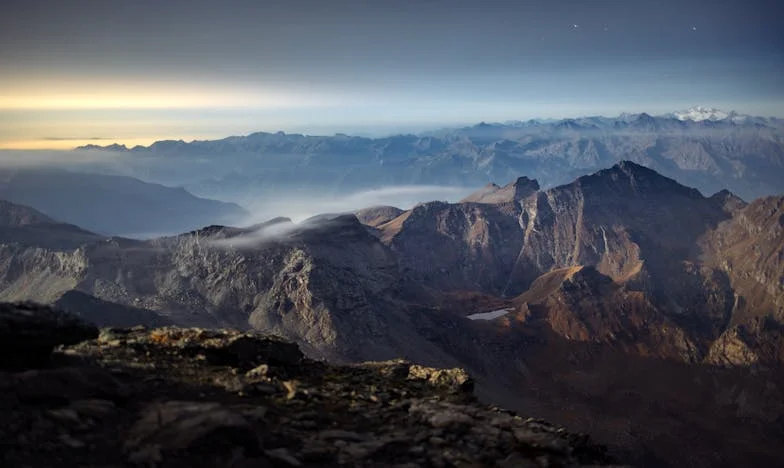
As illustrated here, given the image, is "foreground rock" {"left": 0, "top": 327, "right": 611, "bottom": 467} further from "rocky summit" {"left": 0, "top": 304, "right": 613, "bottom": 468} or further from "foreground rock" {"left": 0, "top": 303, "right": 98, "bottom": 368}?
"foreground rock" {"left": 0, "top": 303, "right": 98, "bottom": 368}

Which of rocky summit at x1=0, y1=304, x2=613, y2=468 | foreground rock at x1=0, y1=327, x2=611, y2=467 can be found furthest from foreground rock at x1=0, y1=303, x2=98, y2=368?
foreground rock at x1=0, y1=327, x2=611, y2=467

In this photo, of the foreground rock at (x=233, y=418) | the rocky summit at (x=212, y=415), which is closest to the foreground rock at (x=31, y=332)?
the rocky summit at (x=212, y=415)

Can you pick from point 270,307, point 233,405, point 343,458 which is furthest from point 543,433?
point 270,307

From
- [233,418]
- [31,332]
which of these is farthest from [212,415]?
[31,332]

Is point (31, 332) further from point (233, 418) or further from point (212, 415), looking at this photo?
point (233, 418)

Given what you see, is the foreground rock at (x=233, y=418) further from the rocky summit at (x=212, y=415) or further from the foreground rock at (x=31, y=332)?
the foreground rock at (x=31, y=332)

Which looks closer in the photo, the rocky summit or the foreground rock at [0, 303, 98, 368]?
the rocky summit
